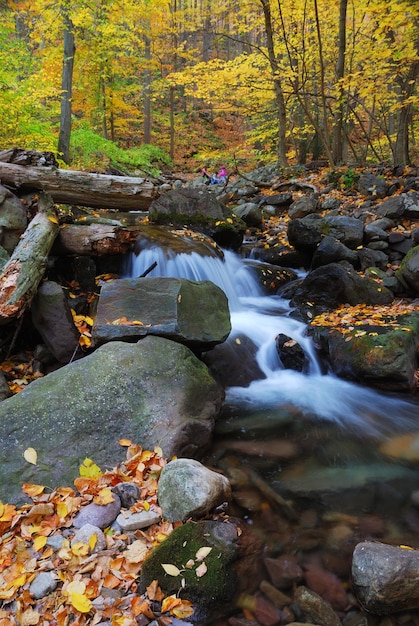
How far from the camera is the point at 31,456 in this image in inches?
127

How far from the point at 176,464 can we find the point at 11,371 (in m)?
2.81

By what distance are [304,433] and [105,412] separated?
234 cm

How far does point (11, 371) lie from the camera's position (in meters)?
4.91

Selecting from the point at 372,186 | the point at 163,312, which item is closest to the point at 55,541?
the point at 163,312

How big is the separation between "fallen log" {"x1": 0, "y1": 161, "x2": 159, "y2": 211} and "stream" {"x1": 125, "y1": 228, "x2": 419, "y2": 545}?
3.94 feet

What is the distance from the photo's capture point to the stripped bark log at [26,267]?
14.6ft

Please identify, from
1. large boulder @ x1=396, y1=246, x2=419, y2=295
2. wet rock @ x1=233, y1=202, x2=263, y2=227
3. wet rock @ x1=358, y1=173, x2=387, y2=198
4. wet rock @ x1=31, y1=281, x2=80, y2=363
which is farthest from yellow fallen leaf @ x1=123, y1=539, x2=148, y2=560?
wet rock @ x1=358, y1=173, x2=387, y2=198

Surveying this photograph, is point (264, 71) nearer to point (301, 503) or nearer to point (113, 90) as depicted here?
point (113, 90)

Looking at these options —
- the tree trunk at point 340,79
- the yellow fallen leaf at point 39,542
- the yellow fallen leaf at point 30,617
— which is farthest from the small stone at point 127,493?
the tree trunk at point 340,79

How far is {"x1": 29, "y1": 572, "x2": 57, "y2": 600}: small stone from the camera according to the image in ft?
7.48

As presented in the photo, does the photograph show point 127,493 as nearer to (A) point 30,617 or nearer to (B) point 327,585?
(A) point 30,617

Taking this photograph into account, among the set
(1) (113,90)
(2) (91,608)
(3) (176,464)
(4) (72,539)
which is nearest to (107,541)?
(4) (72,539)

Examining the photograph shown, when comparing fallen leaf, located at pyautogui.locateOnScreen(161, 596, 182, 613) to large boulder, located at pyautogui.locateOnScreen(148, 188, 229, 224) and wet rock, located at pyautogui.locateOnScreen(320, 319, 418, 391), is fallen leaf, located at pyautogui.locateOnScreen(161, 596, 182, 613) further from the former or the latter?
large boulder, located at pyautogui.locateOnScreen(148, 188, 229, 224)

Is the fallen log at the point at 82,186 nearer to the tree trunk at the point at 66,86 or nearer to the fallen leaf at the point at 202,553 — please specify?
the fallen leaf at the point at 202,553
